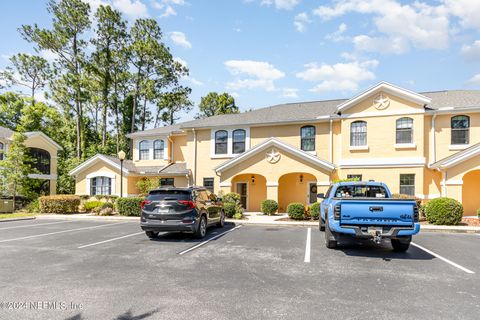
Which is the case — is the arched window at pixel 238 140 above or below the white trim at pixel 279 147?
above

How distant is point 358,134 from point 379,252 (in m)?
11.7

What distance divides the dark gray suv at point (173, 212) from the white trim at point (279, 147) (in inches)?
355

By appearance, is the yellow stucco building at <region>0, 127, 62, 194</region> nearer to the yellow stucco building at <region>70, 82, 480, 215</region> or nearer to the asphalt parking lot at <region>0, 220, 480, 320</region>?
the yellow stucco building at <region>70, 82, 480, 215</region>

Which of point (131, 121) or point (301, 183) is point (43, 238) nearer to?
point (301, 183)

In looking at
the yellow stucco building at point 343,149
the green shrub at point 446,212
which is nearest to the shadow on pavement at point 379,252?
the green shrub at point 446,212

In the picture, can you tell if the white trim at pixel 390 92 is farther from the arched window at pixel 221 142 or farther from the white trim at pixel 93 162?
the white trim at pixel 93 162

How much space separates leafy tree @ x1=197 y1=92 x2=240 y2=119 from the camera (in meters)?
46.1

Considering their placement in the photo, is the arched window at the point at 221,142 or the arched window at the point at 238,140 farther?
the arched window at the point at 221,142

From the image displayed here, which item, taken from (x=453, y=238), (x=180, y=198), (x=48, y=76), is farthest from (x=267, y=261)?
(x=48, y=76)

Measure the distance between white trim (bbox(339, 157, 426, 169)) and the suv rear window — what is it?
39.3 ft

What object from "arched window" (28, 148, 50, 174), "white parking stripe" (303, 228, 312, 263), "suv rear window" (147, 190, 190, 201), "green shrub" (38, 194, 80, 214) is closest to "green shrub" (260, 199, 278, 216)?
"white parking stripe" (303, 228, 312, 263)

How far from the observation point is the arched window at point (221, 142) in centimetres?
2227

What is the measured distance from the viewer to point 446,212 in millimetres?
13672

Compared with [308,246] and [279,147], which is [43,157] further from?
[308,246]
